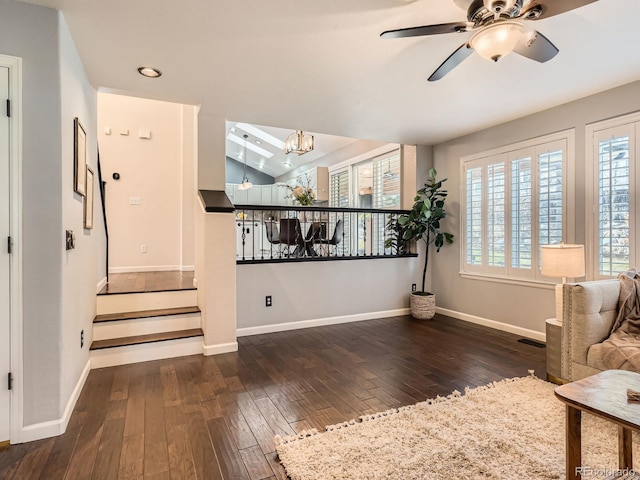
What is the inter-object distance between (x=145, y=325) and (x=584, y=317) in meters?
3.74

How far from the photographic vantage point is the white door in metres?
1.94

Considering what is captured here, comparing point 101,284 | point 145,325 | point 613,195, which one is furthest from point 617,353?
point 101,284

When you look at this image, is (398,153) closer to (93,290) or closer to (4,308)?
(93,290)

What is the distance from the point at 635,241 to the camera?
3.07 m

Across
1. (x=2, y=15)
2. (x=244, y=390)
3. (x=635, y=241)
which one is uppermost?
(x=2, y=15)

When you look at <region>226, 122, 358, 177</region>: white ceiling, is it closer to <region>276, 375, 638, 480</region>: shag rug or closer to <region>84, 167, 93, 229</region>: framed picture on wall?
<region>84, 167, 93, 229</region>: framed picture on wall

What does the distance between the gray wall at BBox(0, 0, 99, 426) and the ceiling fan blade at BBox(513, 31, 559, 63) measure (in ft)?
8.91

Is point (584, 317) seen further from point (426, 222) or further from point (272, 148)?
point (272, 148)

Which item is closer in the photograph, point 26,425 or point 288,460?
point 288,460

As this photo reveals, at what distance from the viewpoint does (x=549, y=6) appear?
1.71 meters

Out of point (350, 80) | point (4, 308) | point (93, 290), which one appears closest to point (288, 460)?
point (4, 308)

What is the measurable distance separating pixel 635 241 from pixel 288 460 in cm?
339

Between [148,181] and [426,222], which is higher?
[148,181]

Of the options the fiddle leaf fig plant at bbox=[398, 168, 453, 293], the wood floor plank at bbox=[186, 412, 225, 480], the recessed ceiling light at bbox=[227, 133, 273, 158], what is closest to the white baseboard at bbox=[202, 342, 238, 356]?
the wood floor plank at bbox=[186, 412, 225, 480]
